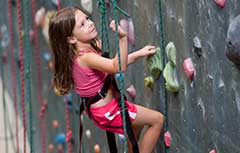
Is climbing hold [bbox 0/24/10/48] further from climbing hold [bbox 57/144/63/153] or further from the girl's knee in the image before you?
the girl's knee

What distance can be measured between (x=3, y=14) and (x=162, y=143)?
236cm

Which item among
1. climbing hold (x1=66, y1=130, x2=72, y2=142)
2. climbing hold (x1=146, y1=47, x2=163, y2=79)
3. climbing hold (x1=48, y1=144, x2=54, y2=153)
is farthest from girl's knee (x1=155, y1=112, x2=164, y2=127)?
climbing hold (x1=48, y1=144, x2=54, y2=153)

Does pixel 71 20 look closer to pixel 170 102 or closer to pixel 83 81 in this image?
pixel 83 81

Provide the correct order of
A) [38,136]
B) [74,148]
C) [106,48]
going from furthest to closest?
1. [38,136]
2. [74,148]
3. [106,48]

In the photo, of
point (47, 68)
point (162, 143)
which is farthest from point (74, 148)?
point (162, 143)

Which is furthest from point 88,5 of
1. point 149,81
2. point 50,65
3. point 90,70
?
point 50,65

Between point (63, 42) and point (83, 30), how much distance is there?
0.27 ft

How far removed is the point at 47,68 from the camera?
5332 millimetres

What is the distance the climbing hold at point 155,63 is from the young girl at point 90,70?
3 cm

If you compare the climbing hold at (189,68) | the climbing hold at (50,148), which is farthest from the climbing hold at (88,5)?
the climbing hold at (50,148)

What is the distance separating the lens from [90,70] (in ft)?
10.9

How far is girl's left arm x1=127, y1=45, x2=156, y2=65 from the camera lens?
11.0 ft

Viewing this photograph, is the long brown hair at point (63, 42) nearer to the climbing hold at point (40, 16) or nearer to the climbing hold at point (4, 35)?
the climbing hold at point (40, 16)

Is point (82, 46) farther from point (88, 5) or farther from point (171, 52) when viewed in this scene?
point (88, 5)
